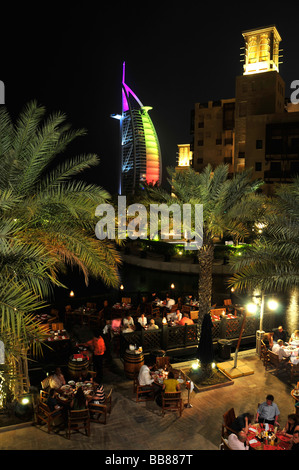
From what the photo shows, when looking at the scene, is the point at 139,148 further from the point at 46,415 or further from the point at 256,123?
the point at 46,415

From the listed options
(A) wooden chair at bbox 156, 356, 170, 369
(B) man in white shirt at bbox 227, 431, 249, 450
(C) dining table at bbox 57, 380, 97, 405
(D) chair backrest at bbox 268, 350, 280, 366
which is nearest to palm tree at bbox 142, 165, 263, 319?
(A) wooden chair at bbox 156, 356, 170, 369

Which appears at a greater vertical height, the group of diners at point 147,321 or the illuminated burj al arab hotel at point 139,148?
the illuminated burj al arab hotel at point 139,148

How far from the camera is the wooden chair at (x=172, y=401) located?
8.80 m

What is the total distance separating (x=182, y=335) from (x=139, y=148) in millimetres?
139167

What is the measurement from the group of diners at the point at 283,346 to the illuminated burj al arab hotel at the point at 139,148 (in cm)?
13183

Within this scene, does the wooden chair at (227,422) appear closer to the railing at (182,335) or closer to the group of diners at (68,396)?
the group of diners at (68,396)

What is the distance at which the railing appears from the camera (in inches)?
493

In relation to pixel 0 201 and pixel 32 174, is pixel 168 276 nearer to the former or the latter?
pixel 32 174

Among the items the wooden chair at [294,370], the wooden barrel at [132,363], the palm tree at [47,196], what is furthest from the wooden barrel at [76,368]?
the wooden chair at [294,370]

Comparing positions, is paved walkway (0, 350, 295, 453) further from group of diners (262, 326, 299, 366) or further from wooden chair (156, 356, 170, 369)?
wooden chair (156, 356, 170, 369)

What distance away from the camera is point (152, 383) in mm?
9789

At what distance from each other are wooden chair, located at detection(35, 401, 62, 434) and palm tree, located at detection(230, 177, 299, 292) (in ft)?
17.9

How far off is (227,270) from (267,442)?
2766 cm

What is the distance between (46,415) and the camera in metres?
7.92
